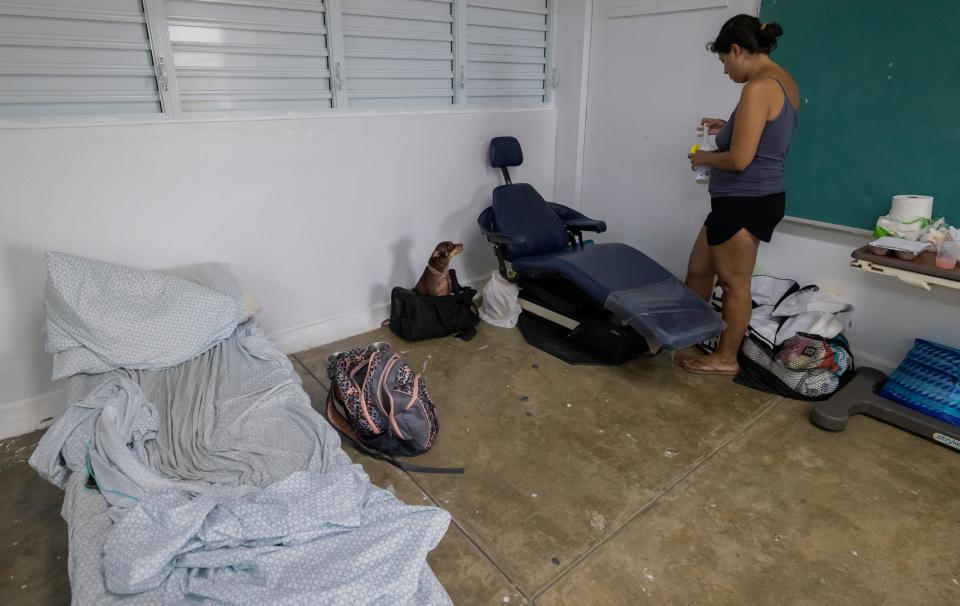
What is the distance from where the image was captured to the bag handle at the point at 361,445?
224 centimetres

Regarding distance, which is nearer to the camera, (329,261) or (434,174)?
(329,261)

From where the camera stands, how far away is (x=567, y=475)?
87.7 inches

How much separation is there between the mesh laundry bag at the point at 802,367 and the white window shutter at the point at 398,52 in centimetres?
232

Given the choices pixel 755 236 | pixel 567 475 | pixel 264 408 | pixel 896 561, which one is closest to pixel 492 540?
pixel 567 475

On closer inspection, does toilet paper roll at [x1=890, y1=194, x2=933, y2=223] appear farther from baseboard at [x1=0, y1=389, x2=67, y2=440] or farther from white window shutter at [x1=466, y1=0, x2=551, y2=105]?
baseboard at [x1=0, y1=389, x2=67, y2=440]

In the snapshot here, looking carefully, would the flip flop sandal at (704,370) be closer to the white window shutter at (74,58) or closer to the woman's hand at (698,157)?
the woman's hand at (698,157)

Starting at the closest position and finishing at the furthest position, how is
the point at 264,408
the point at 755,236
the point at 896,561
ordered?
the point at 896,561, the point at 264,408, the point at 755,236

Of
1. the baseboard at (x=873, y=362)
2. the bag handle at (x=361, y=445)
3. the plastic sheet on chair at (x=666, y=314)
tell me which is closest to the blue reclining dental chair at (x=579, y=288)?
the plastic sheet on chair at (x=666, y=314)

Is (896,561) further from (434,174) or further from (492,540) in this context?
(434,174)

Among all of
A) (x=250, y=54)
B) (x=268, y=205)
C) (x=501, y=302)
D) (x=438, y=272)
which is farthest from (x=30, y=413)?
(x=501, y=302)

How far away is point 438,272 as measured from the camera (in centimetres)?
326

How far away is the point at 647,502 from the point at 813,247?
179 cm

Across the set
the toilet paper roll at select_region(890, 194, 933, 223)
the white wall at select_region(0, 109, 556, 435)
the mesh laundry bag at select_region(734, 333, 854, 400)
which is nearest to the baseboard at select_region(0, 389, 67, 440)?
the white wall at select_region(0, 109, 556, 435)

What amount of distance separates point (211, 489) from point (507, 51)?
3.18m
